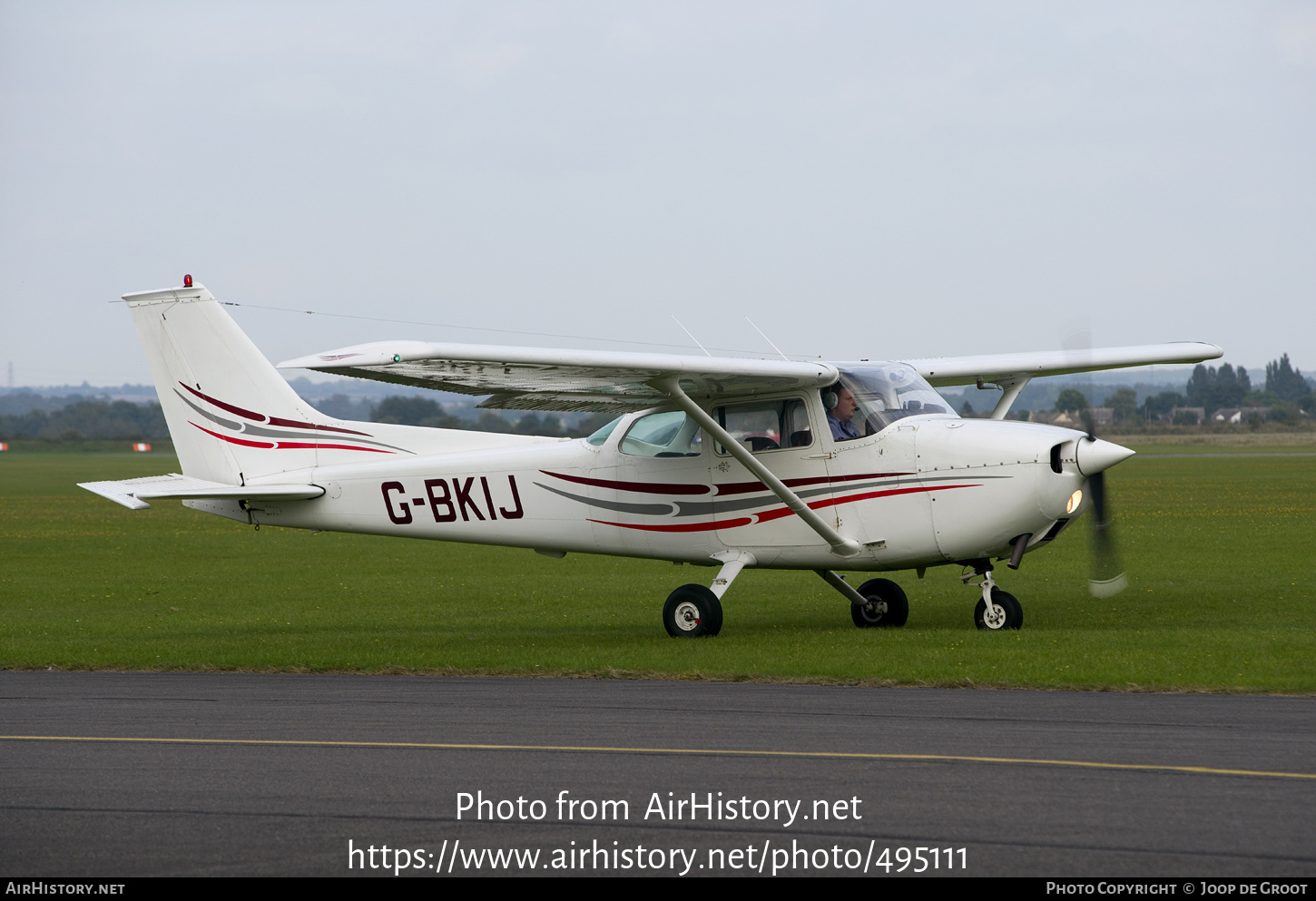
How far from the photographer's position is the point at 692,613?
44.5 feet

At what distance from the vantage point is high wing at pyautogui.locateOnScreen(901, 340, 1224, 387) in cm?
1557

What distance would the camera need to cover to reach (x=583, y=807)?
21.7 feet

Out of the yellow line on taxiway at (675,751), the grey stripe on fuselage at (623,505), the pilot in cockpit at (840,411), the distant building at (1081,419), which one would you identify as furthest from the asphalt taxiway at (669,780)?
the distant building at (1081,419)

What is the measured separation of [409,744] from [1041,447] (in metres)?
7.02

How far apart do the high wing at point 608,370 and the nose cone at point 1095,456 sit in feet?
8.12

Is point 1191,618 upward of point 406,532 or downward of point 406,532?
downward

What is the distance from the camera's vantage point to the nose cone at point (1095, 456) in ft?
41.0

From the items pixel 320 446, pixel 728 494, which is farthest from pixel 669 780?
pixel 320 446

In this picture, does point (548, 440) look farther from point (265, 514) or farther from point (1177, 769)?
point (1177, 769)

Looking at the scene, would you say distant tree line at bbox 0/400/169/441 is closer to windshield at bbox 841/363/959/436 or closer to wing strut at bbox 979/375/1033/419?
wing strut at bbox 979/375/1033/419

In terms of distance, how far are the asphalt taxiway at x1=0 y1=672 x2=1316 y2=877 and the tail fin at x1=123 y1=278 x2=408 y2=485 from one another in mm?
4877

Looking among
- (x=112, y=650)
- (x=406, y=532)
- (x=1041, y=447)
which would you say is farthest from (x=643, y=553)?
(x=112, y=650)

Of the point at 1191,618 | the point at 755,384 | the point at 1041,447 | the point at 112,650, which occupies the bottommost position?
the point at 1191,618

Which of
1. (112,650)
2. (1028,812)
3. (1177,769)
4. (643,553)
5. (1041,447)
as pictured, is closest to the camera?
(1028,812)
